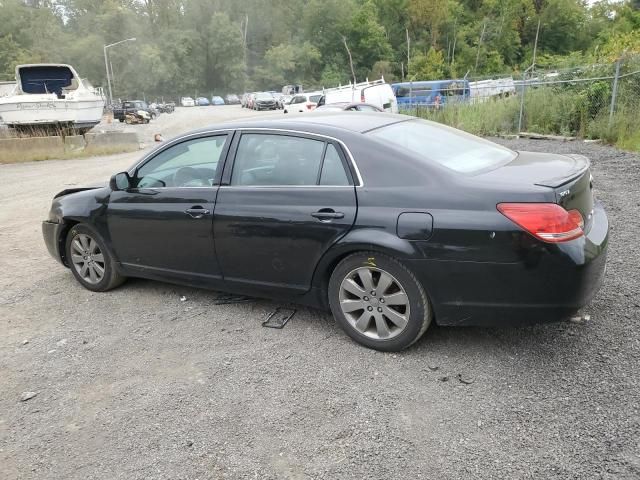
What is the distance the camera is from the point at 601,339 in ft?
11.8

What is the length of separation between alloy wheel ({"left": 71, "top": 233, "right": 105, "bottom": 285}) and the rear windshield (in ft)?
9.53

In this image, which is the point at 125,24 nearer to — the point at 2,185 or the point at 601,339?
the point at 2,185

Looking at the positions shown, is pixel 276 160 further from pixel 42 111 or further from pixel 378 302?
pixel 42 111

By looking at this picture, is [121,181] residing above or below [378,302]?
above

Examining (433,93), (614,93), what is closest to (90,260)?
A: (614,93)

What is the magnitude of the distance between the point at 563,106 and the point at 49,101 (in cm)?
1799

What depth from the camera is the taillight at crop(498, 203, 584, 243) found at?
309 cm

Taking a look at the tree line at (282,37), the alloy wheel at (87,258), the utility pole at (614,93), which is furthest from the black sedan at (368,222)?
the tree line at (282,37)

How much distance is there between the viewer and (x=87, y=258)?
5.19m

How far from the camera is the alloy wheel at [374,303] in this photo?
3.54 m

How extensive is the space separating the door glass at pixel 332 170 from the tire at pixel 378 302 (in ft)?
1.75

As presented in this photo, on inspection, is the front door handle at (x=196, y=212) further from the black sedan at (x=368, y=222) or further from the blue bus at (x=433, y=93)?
the blue bus at (x=433, y=93)

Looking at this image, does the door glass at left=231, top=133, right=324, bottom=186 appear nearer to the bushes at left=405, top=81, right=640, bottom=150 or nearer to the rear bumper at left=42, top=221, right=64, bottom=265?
the rear bumper at left=42, top=221, right=64, bottom=265

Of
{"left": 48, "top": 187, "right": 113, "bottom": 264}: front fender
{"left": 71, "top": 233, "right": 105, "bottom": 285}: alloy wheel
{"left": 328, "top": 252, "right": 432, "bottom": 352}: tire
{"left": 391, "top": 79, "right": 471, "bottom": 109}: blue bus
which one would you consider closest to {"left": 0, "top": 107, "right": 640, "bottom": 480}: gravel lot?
{"left": 328, "top": 252, "right": 432, "bottom": 352}: tire
